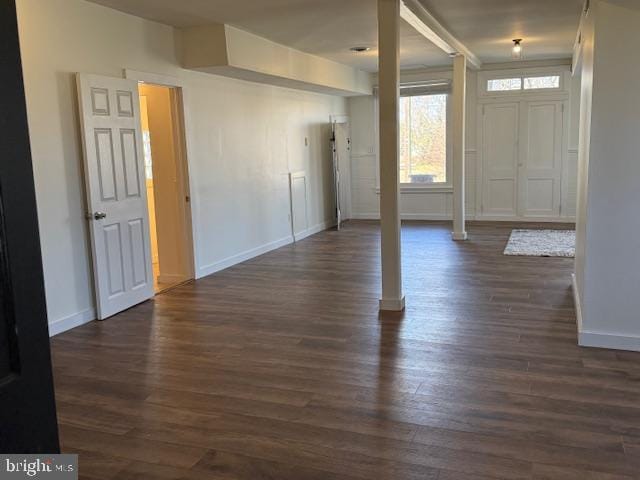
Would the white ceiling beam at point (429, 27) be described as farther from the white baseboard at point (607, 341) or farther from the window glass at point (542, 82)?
the white baseboard at point (607, 341)

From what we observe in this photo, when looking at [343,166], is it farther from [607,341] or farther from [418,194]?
[607,341]

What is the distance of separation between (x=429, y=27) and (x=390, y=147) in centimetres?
182

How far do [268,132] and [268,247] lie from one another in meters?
1.56

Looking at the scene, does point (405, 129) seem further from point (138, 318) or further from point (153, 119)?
point (138, 318)

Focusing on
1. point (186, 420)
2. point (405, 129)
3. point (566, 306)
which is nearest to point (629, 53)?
point (566, 306)

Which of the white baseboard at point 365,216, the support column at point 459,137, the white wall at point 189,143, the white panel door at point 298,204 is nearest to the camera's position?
the white wall at point 189,143

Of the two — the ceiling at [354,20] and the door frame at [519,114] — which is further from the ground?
the ceiling at [354,20]

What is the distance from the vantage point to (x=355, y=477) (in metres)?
2.48

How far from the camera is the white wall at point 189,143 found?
443cm

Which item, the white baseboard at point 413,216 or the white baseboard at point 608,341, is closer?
the white baseboard at point 608,341

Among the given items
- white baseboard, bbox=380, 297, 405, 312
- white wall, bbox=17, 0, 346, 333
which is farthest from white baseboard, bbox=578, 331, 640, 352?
white wall, bbox=17, 0, 346, 333

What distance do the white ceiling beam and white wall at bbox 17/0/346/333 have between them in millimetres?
2333

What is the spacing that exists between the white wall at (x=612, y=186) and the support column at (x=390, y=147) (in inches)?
56.4

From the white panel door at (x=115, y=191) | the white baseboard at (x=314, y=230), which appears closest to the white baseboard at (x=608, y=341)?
the white panel door at (x=115, y=191)
